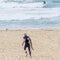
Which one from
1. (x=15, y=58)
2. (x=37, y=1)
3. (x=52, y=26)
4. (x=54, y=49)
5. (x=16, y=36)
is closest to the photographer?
(x=15, y=58)

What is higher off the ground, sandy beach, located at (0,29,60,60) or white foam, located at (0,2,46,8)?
sandy beach, located at (0,29,60,60)

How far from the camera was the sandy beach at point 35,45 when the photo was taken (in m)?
18.1

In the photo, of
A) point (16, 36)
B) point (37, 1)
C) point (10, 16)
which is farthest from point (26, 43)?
point (37, 1)

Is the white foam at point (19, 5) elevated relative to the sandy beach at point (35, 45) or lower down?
lower down

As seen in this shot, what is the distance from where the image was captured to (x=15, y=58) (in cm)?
1738

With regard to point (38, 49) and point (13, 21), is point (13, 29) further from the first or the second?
point (38, 49)

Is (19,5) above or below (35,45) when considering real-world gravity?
below

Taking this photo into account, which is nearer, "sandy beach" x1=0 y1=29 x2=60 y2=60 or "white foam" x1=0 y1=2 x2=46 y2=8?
"sandy beach" x1=0 y1=29 x2=60 y2=60

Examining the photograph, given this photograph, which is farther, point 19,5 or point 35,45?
point 19,5

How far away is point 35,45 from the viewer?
21750 millimetres

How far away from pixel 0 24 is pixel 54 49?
40.8 feet

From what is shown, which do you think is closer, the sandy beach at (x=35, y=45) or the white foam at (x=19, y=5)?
the sandy beach at (x=35, y=45)

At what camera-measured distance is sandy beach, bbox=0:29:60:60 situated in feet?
59.2

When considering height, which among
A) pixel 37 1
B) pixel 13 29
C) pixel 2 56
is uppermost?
pixel 2 56
